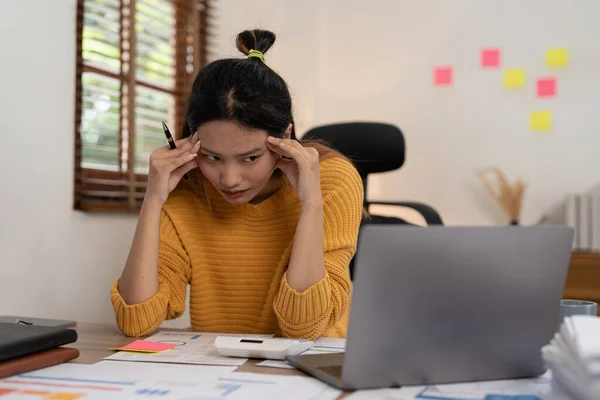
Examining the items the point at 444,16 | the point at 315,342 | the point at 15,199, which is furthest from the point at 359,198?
the point at 444,16

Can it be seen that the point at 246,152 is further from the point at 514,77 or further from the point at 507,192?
the point at 514,77

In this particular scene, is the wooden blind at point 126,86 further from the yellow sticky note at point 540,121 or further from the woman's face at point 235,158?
the yellow sticky note at point 540,121

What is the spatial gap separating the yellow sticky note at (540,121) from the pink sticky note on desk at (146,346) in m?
2.67

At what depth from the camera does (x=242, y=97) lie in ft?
4.63

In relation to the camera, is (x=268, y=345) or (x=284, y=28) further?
(x=284, y=28)

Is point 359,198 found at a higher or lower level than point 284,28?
lower

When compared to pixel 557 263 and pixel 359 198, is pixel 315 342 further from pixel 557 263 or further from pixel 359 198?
pixel 557 263

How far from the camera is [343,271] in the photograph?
56.2 inches

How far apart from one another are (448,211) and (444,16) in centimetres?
Result: 99

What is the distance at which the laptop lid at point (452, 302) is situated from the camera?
852mm

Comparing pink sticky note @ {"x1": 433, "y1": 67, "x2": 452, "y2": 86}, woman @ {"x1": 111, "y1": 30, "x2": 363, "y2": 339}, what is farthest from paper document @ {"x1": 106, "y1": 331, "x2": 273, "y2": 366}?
pink sticky note @ {"x1": 433, "y1": 67, "x2": 452, "y2": 86}

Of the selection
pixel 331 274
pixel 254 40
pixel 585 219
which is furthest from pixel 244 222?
pixel 585 219

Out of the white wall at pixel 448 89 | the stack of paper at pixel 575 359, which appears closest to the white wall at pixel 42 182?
the white wall at pixel 448 89

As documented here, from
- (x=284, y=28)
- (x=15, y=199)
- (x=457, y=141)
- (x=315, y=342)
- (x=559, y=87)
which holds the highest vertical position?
(x=284, y=28)
